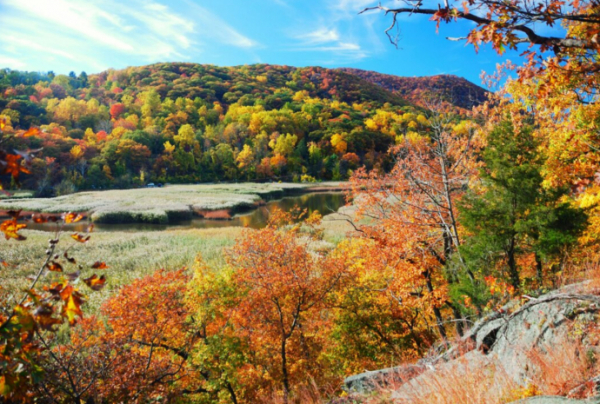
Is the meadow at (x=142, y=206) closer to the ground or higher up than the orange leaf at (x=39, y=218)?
closer to the ground

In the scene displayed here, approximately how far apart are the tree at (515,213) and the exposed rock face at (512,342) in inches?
110

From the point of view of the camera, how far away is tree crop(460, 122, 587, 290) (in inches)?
368

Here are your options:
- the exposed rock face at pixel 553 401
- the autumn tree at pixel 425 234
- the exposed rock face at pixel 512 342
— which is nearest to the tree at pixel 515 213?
the autumn tree at pixel 425 234

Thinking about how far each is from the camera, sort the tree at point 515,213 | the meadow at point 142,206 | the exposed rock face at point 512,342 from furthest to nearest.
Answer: the meadow at point 142,206, the tree at point 515,213, the exposed rock face at point 512,342

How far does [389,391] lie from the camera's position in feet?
20.3

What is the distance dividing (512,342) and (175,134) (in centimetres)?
12124

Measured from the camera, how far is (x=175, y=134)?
11469cm

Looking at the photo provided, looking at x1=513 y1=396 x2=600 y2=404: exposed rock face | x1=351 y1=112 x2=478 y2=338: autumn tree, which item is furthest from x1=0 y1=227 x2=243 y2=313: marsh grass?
x1=513 y1=396 x2=600 y2=404: exposed rock face

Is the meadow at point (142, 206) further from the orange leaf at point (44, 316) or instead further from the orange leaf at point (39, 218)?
the orange leaf at point (44, 316)

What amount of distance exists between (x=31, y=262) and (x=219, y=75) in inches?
7677

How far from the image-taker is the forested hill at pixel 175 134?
7806 centimetres

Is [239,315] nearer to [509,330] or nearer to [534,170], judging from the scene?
[509,330]

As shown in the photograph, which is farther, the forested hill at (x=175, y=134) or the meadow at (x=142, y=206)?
the forested hill at (x=175, y=134)

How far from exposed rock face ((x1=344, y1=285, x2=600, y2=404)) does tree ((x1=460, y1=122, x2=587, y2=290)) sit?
281cm
